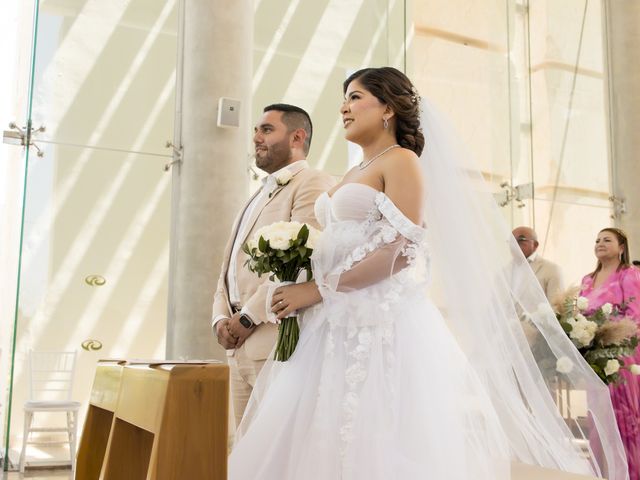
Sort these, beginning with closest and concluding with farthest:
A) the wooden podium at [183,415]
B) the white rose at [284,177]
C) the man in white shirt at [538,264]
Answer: the wooden podium at [183,415] < the white rose at [284,177] < the man in white shirt at [538,264]

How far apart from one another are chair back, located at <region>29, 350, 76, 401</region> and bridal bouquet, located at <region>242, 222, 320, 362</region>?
3.15 meters

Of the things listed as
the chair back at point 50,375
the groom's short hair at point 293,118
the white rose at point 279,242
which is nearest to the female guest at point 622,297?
the groom's short hair at point 293,118

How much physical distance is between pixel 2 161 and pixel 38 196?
3.02ft

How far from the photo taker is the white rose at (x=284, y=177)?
10.4 ft

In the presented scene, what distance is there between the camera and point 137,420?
1678 mm

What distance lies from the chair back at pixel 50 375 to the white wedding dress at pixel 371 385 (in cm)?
304

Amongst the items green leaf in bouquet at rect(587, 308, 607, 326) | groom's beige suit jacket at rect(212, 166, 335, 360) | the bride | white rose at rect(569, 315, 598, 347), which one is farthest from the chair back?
green leaf in bouquet at rect(587, 308, 607, 326)

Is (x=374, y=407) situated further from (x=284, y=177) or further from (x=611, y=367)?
(x=611, y=367)

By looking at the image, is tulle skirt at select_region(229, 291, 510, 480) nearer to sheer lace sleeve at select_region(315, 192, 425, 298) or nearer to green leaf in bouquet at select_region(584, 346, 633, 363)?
sheer lace sleeve at select_region(315, 192, 425, 298)

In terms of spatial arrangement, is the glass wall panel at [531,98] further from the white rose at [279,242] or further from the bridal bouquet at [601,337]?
the white rose at [279,242]

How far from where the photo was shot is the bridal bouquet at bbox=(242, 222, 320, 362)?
2.45m

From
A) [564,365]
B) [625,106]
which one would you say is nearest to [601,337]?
[564,365]

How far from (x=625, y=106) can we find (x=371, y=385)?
7.56m

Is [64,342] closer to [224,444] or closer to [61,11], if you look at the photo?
[61,11]
